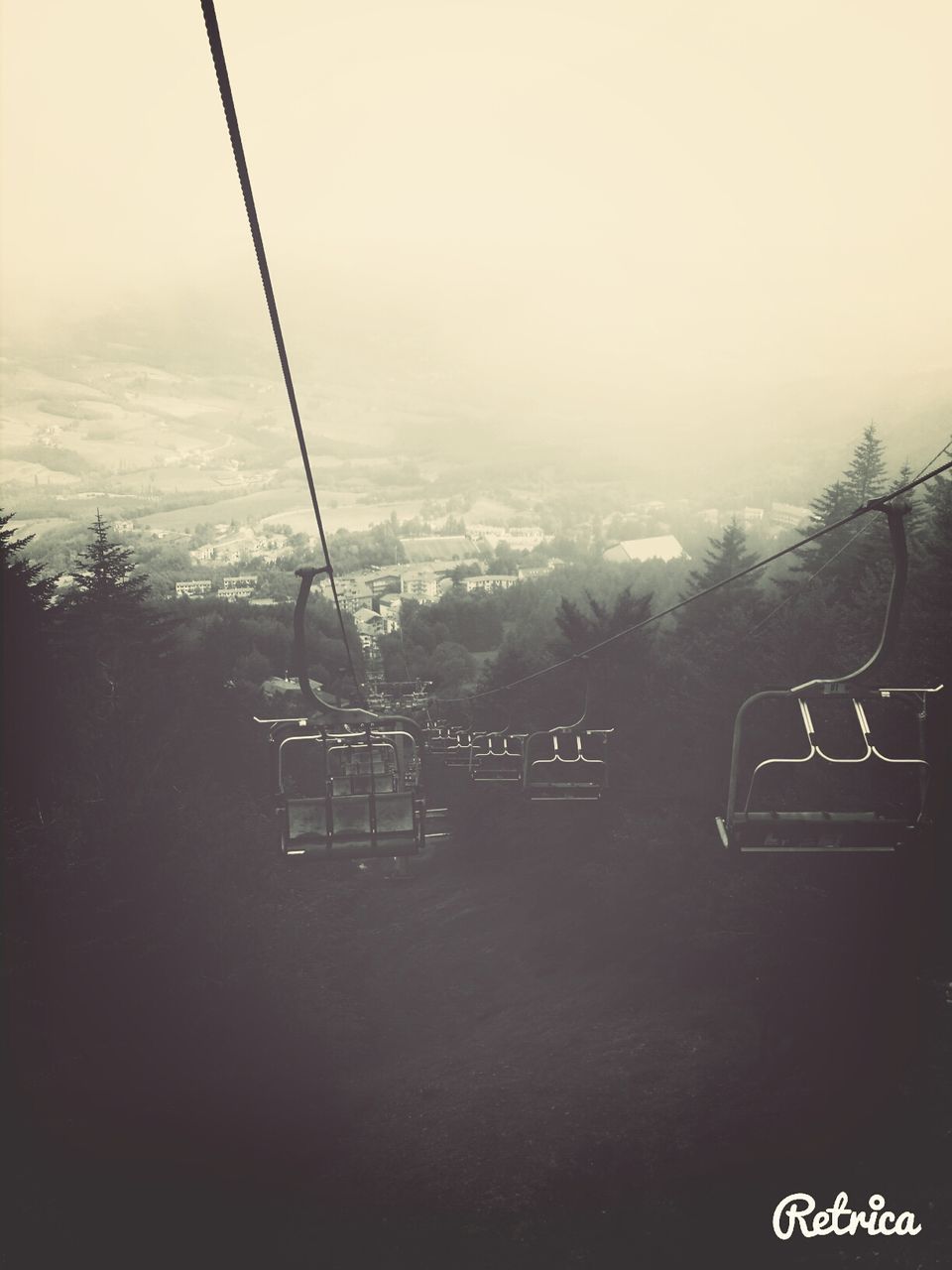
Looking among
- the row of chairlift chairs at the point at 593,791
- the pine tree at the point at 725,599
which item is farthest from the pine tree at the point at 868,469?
the row of chairlift chairs at the point at 593,791

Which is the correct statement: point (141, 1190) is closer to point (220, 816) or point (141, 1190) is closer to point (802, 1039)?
point (220, 816)

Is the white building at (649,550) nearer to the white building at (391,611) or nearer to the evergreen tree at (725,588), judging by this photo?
the white building at (391,611)

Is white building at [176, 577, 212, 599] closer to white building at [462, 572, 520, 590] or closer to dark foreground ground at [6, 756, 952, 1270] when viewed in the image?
white building at [462, 572, 520, 590]

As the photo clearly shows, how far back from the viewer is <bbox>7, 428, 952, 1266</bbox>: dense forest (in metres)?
19.8

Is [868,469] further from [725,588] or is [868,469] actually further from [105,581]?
[105,581]

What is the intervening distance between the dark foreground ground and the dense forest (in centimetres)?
9

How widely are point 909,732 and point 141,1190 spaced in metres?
22.1

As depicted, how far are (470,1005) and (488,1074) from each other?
20.5 ft

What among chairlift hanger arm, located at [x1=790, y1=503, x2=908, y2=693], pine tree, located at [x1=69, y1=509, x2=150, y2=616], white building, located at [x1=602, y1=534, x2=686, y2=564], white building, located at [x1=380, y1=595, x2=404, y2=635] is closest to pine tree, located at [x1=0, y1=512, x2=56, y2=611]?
pine tree, located at [x1=69, y1=509, x2=150, y2=616]

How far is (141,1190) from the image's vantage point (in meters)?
21.0

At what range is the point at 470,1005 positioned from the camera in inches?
1253

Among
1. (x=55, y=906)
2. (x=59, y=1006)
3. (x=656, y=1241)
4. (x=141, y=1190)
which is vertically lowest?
(x=656, y=1241)

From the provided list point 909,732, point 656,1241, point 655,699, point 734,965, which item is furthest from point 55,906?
point 655,699

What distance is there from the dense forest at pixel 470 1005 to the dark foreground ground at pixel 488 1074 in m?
0.09
